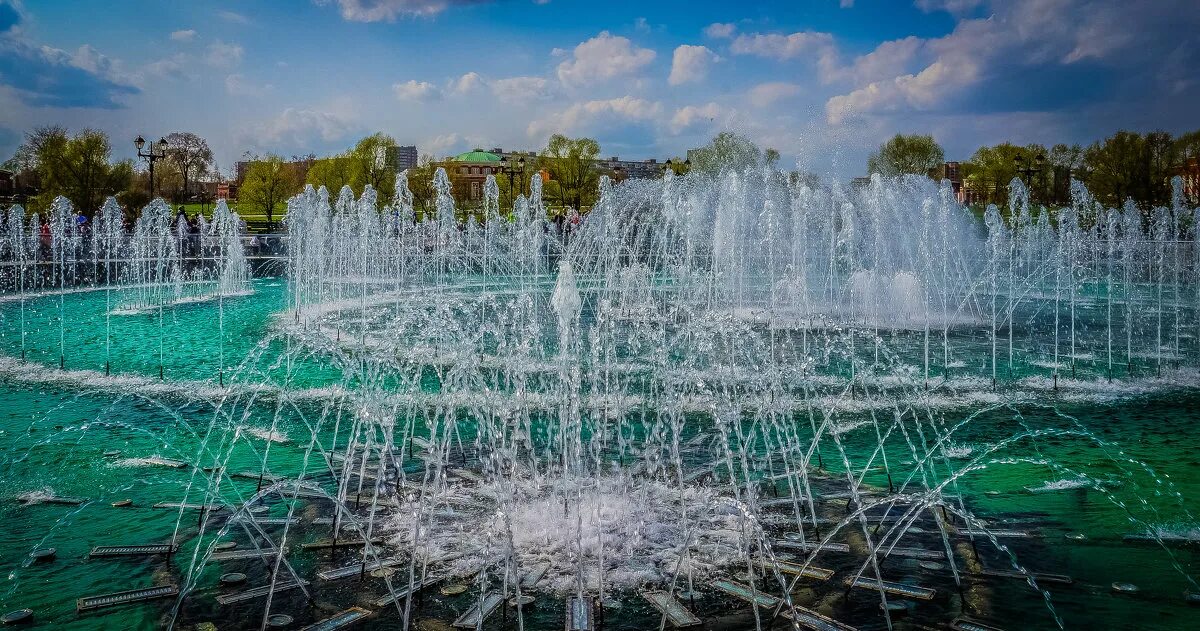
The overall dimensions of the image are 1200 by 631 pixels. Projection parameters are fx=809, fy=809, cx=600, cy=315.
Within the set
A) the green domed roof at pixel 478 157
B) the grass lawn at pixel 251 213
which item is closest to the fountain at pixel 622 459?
the grass lawn at pixel 251 213

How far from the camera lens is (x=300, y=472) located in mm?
7145

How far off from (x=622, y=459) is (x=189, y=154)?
2568 inches

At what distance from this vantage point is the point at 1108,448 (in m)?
8.09

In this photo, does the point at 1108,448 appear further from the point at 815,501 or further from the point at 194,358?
the point at 194,358

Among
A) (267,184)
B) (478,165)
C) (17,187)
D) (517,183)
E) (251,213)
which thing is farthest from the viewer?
(478,165)

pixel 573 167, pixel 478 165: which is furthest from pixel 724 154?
pixel 478 165

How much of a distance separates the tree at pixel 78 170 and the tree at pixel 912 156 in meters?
47.8

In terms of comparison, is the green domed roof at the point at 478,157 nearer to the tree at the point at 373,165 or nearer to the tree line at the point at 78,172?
the tree at the point at 373,165

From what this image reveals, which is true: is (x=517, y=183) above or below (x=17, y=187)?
above

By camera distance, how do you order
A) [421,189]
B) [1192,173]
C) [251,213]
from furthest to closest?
[251,213] → [421,189] → [1192,173]

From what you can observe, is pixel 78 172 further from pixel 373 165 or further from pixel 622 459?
pixel 622 459

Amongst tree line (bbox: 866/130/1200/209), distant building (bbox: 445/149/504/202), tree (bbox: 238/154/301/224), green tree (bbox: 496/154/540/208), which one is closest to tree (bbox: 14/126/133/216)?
tree (bbox: 238/154/301/224)

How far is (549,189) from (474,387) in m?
57.8

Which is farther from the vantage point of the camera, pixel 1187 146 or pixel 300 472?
pixel 1187 146
